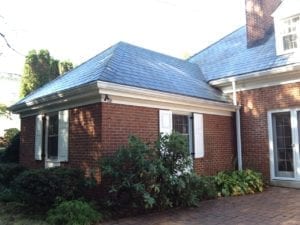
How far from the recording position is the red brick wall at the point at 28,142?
11500 millimetres

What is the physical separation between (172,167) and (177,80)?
13.9ft

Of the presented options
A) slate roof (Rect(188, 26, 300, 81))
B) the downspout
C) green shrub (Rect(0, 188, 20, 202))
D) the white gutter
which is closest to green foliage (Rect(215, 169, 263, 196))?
the downspout

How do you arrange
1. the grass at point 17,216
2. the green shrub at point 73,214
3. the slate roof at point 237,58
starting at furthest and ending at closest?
1. the slate roof at point 237,58
2. the grass at point 17,216
3. the green shrub at point 73,214

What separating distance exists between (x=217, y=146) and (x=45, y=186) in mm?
6290

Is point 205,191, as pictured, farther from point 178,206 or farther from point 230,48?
point 230,48

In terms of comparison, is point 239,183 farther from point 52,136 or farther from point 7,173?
point 7,173

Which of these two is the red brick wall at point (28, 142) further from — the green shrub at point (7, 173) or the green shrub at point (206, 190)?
the green shrub at point (206, 190)

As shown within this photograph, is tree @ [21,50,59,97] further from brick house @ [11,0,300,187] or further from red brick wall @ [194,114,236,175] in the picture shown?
red brick wall @ [194,114,236,175]

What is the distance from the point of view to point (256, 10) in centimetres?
1420

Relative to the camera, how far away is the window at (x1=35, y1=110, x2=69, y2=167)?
31.9 ft

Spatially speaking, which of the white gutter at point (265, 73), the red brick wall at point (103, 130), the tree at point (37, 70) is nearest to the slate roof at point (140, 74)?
the white gutter at point (265, 73)

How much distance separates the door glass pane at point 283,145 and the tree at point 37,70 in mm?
17173

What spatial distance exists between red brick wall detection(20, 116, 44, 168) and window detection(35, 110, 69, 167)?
0.50 m

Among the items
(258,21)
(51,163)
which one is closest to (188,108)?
(51,163)
